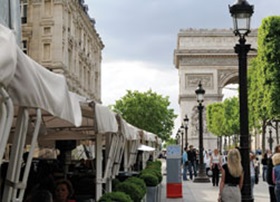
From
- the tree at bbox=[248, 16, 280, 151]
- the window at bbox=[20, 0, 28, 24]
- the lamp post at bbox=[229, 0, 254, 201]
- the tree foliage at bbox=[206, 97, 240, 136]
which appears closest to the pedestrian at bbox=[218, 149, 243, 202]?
the lamp post at bbox=[229, 0, 254, 201]

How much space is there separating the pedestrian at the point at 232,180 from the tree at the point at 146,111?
3254 inches

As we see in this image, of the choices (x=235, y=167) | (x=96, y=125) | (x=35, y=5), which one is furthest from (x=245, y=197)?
(x=35, y=5)

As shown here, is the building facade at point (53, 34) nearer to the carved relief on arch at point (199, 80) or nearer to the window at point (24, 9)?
the window at point (24, 9)

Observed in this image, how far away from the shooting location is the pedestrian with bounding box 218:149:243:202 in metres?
9.29

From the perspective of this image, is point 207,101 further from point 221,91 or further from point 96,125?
point 96,125

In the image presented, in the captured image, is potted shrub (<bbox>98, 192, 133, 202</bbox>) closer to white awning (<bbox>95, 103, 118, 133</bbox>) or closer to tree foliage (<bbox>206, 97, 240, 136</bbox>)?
white awning (<bbox>95, 103, 118, 133</bbox>)

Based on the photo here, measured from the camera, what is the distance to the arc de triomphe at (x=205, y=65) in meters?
80.8

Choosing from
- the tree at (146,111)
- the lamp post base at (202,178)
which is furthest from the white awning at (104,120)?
the tree at (146,111)

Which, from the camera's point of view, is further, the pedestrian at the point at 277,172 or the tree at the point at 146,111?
the tree at the point at 146,111

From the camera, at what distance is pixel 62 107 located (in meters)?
5.07

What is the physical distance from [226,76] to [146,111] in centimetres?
1710

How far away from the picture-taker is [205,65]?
83.9 meters

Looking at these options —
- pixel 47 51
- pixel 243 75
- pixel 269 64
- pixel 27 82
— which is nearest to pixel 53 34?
pixel 47 51

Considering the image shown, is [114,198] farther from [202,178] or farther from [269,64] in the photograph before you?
[269,64]
